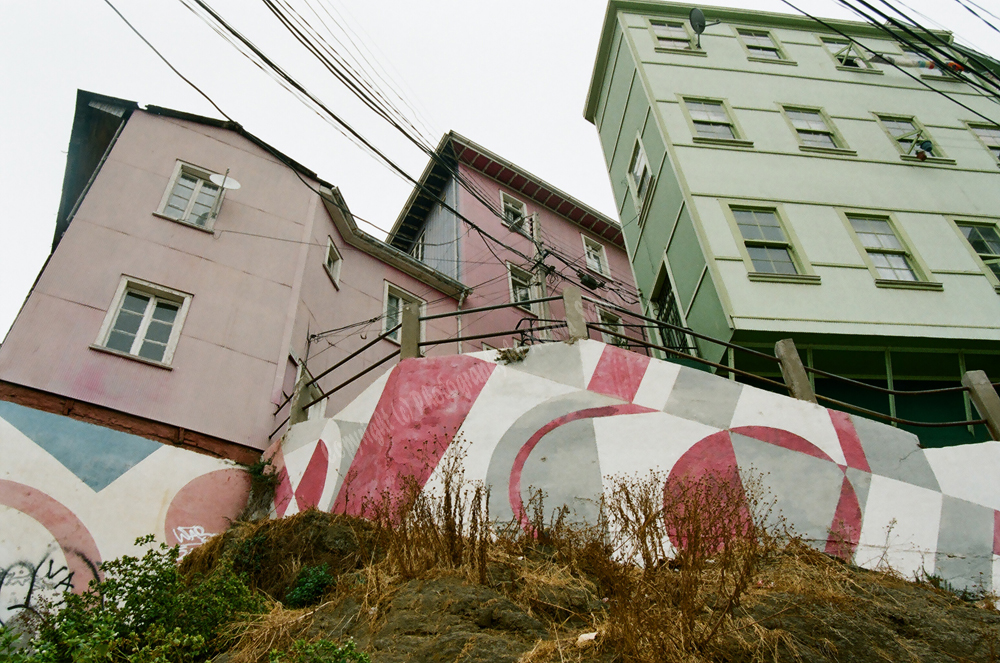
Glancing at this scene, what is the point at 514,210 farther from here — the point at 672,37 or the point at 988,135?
the point at 988,135

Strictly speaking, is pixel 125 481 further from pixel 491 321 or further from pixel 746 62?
pixel 746 62

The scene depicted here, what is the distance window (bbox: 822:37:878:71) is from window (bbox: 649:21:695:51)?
3.48 meters

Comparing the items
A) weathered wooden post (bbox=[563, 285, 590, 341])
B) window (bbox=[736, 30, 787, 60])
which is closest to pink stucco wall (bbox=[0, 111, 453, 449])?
weathered wooden post (bbox=[563, 285, 590, 341])

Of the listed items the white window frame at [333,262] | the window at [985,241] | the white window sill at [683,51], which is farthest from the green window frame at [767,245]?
the white window frame at [333,262]

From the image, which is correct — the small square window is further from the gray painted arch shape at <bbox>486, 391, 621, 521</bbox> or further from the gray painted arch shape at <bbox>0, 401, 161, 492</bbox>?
the gray painted arch shape at <bbox>0, 401, 161, 492</bbox>

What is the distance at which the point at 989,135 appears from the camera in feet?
47.6

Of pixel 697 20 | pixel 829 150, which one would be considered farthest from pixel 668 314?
pixel 697 20

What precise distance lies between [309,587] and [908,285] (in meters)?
9.70

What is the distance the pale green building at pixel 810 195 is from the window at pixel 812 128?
0.04 metres

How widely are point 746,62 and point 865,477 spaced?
11.0 meters

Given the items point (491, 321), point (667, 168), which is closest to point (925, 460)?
point (667, 168)

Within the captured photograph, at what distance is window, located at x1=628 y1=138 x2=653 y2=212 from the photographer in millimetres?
14195

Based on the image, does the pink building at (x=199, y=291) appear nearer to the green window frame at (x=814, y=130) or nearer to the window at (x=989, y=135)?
the green window frame at (x=814, y=130)

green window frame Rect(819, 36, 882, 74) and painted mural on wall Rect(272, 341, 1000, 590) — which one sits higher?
green window frame Rect(819, 36, 882, 74)
